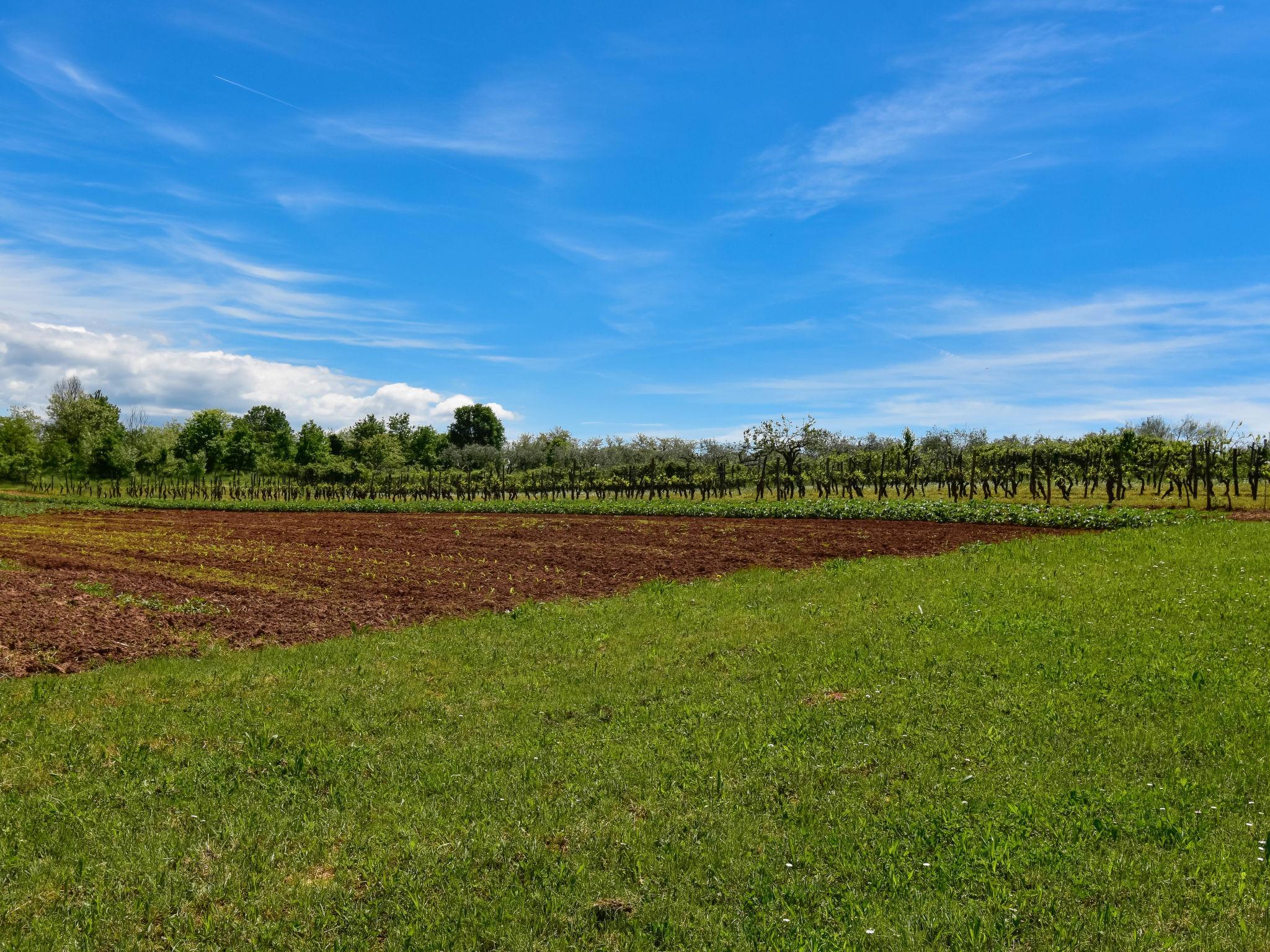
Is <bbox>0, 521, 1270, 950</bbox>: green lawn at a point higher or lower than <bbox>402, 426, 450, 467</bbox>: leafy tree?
lower

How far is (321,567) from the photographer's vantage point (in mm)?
21297

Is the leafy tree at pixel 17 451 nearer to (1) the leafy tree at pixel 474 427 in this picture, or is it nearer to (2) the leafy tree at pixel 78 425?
(2) the leafy tree at pixel 78 425

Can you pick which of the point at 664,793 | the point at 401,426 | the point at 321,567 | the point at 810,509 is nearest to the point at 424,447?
the point at 401,426

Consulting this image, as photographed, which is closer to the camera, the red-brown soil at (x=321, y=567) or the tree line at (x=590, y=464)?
the red-brown soil at (x=321, y=567)

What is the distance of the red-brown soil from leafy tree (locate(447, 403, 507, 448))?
108550 mm

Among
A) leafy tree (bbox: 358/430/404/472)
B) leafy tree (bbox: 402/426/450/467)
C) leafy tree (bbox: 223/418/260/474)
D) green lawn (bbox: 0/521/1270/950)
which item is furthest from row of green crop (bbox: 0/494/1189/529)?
leafy tree (bbox: 402/426/450/467)

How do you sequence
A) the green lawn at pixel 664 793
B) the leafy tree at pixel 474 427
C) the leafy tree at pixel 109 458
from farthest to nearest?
the leafy tree at pixel 474 427 → the leafy tree at pixel 109 458 → the green lawn at pixel 664 793

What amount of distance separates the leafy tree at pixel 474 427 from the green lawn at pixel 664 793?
140 meters

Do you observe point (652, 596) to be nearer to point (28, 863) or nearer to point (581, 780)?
point (581, 780)

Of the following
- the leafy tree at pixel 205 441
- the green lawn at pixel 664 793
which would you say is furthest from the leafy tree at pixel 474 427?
the green lawn at pixel 664 793

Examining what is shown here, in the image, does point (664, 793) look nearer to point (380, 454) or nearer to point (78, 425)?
point (380, 454)

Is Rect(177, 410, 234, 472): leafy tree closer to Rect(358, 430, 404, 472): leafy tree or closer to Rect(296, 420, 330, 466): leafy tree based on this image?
Rect(296, 420, 330, 466): leafy tree

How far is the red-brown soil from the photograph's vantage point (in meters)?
12.3

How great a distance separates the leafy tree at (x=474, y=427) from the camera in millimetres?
148250
